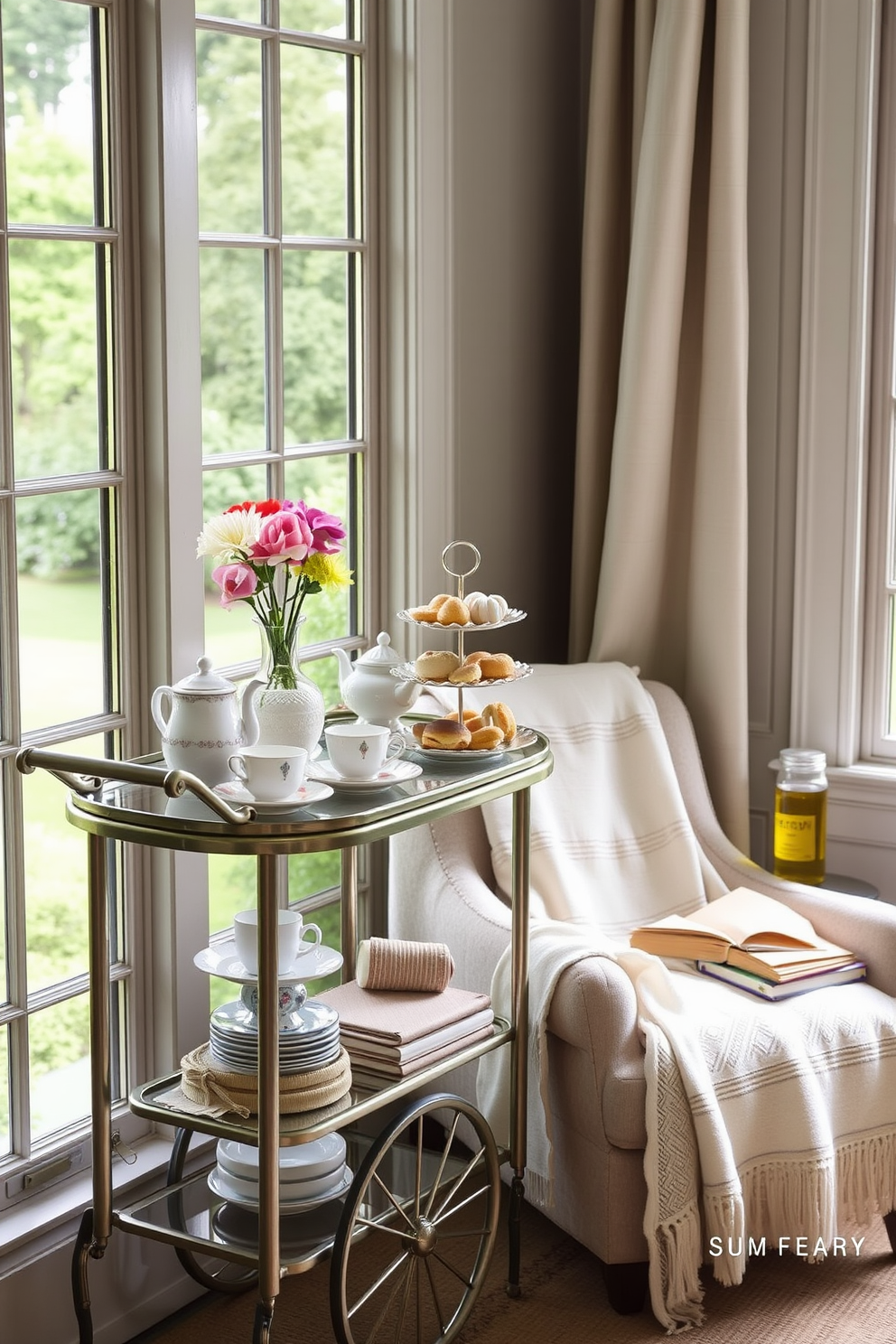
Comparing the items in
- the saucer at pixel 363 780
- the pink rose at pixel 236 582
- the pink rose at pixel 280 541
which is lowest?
the saucer at pixel 363 780

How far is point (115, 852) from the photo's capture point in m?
2.33

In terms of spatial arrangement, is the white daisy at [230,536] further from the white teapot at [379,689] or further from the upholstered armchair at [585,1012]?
the upholstered armchair at [585,1012]

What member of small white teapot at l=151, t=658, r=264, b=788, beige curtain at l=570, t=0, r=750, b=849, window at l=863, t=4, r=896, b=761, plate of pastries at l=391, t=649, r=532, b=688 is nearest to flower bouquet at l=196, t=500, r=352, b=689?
small white teapot at l=151, t=658, r=264, b=788

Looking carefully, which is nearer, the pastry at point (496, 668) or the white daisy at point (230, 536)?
the white daisy at point (230, 536)

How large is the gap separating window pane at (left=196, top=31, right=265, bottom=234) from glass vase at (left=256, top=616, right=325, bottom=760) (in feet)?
2.57

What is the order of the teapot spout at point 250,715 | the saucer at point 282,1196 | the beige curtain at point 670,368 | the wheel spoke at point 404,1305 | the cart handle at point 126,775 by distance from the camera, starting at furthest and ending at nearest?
1. the beige curtain at point 670,368
2. the wheel spoke at point 404,1305
3. the saucer at point 282,1196
4. the teapot spout at point 250,715
5. the cart handle at point 126,775

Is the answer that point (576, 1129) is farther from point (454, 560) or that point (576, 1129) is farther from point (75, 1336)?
point (454, 560)

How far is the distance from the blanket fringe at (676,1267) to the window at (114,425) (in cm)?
80

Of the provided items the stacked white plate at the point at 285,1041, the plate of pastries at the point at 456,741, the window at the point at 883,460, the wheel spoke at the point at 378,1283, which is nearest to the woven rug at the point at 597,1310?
the wheel spoke at the point at 378,1283

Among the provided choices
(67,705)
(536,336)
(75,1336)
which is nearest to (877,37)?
(536,336)

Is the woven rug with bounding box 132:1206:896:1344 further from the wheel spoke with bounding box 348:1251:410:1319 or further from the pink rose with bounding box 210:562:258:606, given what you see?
the pink rose with bounding box 210:562:258:606

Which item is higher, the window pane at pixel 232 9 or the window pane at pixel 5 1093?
the window pane at pixel 232 9

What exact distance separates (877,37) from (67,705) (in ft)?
6.86

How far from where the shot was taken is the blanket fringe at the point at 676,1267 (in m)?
2.25
